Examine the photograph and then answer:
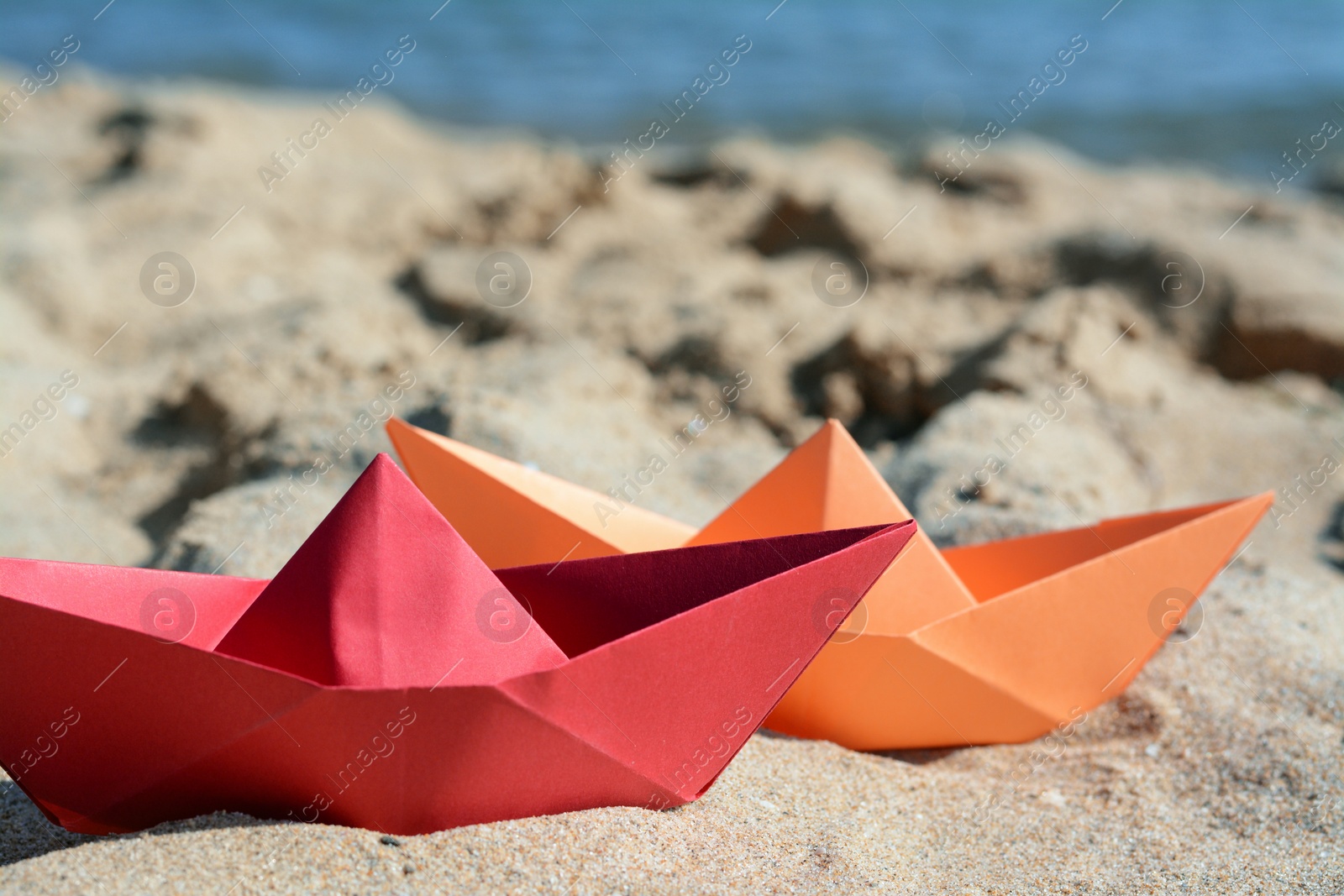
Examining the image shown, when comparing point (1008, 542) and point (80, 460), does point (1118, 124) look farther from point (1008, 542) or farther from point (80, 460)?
point (80, 460)

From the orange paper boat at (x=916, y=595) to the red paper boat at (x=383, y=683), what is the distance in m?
0.43

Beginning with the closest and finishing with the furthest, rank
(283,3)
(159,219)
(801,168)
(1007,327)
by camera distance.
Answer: (1007,327), (159,219), (801,168), (283,3)

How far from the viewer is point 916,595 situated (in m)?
2.06

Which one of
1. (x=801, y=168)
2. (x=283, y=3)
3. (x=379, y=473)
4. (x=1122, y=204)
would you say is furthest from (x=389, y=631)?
(x=283, y=3)

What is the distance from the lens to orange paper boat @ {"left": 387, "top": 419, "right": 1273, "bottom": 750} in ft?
6.58

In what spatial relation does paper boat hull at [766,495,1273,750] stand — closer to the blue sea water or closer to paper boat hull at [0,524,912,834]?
paper boat hull at [0,524,912,834]

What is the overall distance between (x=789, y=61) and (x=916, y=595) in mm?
10355

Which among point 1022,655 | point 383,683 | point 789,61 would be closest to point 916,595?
point 1022,655

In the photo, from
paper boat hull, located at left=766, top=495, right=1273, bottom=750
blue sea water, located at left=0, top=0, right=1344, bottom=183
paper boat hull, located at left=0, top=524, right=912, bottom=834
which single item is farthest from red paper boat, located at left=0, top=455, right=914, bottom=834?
blue sea water, located at left=0, top=0, right=1344, bottom=183

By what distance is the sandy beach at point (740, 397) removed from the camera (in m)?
1.70

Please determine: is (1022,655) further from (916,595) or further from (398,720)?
(398,720)

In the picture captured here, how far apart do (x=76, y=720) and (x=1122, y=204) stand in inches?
234

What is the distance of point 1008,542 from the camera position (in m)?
2.35

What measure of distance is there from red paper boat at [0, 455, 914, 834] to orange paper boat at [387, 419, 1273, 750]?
43 cm
